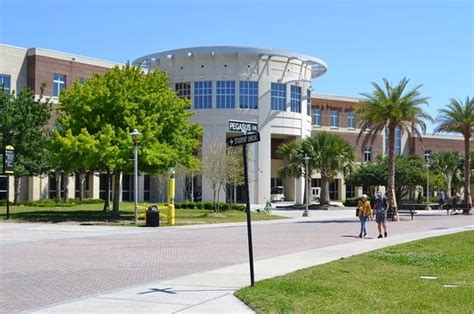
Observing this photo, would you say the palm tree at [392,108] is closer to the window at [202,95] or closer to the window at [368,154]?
the window at [202,95]

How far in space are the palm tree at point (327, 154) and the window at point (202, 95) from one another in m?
11.8

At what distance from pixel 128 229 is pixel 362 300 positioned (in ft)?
65.9

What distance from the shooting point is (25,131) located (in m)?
48.3

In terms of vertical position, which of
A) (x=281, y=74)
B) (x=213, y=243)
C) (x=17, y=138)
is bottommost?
(x=213, y=243)

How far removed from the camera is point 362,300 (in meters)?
10.1

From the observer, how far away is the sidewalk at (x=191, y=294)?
970 cm

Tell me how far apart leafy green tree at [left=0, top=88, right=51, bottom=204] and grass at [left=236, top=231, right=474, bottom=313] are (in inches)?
1447

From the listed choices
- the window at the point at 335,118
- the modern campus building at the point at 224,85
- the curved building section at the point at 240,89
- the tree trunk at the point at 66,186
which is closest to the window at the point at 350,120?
the window at the point at 335,118

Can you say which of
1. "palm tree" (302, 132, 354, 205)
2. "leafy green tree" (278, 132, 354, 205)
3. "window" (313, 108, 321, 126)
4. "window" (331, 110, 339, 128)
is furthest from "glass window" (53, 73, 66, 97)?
"window" (331, 110, 339, 128)

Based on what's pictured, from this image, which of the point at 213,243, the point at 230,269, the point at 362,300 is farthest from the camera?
the point at 213,243

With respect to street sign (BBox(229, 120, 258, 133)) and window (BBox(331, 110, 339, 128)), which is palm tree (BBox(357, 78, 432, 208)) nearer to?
street sign (BBox(229, 120, 258, 133))

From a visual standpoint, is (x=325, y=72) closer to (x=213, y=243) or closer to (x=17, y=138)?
(x=17, y=138)

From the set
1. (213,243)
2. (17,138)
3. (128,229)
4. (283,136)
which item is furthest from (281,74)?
(213,243)

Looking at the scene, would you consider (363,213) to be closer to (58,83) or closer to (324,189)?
(324,189)
